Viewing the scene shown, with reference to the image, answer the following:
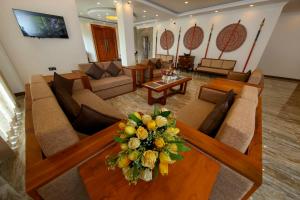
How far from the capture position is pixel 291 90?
383cm

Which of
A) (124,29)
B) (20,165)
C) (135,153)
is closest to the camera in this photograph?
(135,153)

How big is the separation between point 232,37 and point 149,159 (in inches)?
233

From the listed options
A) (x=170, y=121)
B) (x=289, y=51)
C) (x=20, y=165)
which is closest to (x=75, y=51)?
(x=20, y=165)

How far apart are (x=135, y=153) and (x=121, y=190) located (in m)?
0.23

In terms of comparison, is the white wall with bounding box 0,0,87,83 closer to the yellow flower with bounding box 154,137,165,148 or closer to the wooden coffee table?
the wooden coffee table

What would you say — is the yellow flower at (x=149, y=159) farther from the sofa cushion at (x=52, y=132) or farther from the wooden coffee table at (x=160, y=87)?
the wooden coffee table at (x=160, y=87)

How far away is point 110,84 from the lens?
2840mm

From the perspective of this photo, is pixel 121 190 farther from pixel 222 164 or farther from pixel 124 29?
pixel 124 29

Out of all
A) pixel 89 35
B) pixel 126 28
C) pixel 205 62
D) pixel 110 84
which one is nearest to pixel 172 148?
pixel 110 84

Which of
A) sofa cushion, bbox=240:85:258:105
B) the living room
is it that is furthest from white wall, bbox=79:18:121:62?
sofa cushion, bbox=240:85:258:105

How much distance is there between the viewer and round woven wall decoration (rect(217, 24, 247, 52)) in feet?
14.4

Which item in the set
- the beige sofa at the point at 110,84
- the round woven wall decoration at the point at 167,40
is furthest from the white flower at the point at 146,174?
the round woven wall decoration at the point at 167,40

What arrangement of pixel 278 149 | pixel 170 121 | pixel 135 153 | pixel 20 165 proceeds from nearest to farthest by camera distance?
pixel 135 153 < pixel 170 121 < pixel 20 165 < pixel 278 149

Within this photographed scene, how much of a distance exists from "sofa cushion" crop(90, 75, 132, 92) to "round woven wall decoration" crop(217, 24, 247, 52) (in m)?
4.33
